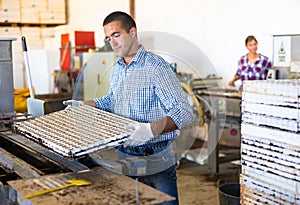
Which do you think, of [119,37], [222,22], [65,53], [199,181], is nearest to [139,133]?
[119,37]

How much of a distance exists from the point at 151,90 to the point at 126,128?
0.91 ft

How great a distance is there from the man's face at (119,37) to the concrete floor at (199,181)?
1.67 meters

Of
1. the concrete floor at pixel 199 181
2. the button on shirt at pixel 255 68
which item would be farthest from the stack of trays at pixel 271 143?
the button on shirt at pixel 255 68

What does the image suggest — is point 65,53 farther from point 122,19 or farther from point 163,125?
point 163,125

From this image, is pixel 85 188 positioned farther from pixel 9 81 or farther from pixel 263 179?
pixel 9 81

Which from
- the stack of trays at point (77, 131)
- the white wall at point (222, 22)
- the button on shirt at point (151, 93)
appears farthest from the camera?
the white wall at point (222, 22)

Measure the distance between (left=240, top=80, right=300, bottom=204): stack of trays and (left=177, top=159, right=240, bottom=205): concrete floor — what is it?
5.07 ft

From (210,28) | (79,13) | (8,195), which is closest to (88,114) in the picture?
(8,195)

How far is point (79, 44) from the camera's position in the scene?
6.03 m

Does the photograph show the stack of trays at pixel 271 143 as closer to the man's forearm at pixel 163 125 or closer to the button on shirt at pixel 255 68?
the man's forearm at pixel 163 125

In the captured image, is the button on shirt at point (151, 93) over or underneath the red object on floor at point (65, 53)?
underneath

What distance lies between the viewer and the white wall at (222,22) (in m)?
3.92

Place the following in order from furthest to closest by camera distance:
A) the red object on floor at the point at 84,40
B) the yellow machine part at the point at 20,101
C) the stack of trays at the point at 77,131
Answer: the red object on floor at the point at 84,40 < the yellow machine part at the point at 20,101 < the stack of trays at the point at 77,131

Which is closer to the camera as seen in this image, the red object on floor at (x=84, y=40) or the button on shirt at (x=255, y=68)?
the button on shirt at (x=255, y=68)
